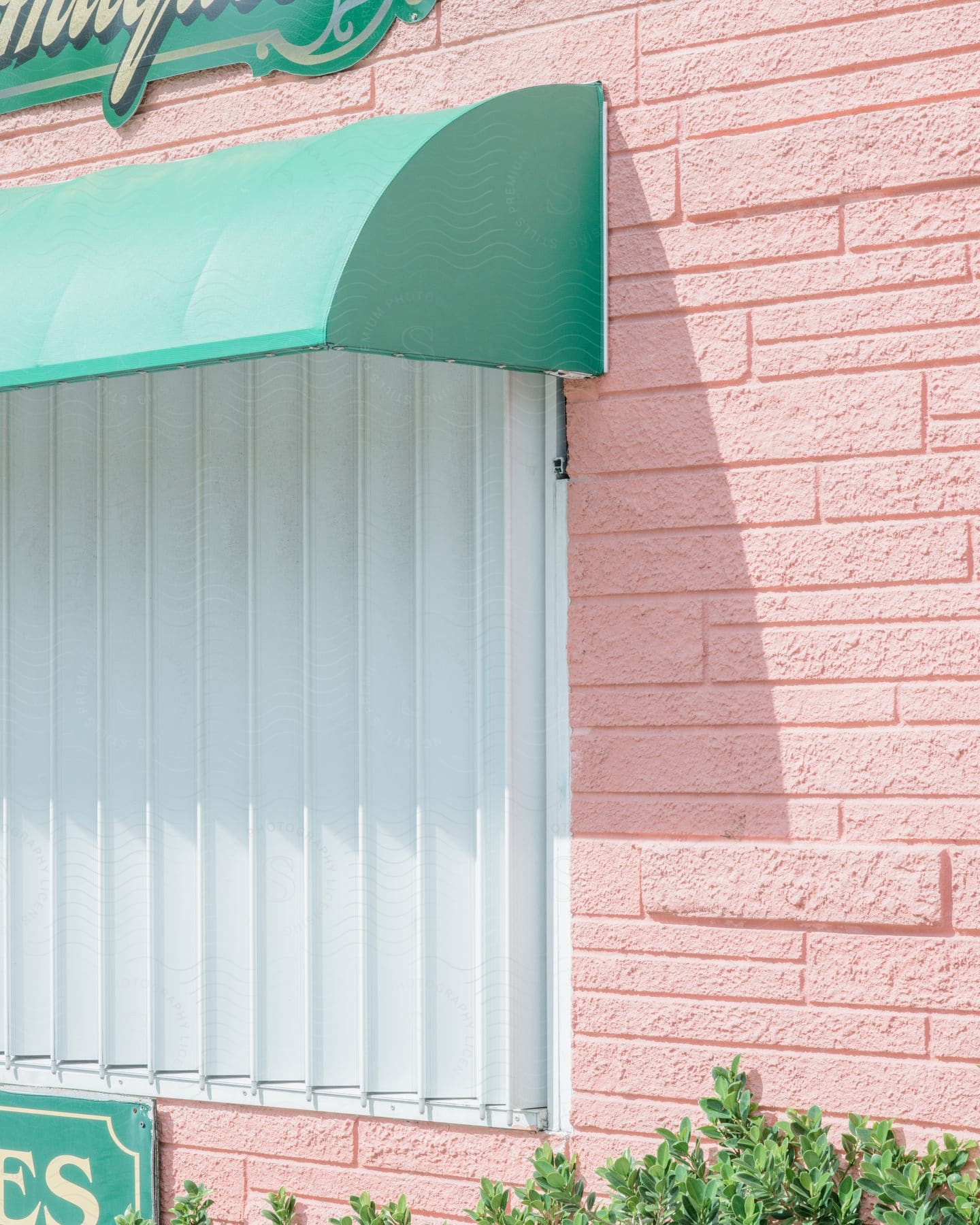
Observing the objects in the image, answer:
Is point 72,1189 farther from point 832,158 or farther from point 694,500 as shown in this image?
point 832,158

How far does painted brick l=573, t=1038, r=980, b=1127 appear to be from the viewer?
3.69 metres

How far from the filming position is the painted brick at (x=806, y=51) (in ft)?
12.4

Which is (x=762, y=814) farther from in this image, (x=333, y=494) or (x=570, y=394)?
(x=333, y=494)

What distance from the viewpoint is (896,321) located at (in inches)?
150

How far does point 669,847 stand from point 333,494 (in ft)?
4.61

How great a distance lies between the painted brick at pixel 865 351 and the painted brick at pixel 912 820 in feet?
3.50

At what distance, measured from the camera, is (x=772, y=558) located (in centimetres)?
394

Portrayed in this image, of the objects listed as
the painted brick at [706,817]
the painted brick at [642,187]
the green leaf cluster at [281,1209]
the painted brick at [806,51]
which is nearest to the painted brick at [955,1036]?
the painted brick at [706,817]

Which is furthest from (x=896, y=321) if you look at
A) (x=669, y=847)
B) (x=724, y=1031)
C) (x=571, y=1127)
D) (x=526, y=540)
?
(x=571, y=1127)

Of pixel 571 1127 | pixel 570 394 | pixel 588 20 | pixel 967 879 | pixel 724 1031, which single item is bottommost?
pixel 571 1127

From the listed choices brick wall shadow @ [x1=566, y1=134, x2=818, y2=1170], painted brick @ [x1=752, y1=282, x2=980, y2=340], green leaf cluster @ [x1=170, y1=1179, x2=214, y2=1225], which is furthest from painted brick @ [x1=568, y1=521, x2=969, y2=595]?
green leaf cluster @ [x1=170, y1=1179, x2=214, y2=1225]

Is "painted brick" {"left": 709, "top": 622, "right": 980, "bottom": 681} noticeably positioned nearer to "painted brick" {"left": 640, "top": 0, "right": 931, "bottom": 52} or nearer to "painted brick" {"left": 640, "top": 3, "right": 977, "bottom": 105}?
"painted brick" {"left": 640, "top": 3, "right": 977, "bottom": 105}

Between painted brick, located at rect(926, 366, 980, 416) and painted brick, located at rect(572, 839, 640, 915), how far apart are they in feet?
4.43

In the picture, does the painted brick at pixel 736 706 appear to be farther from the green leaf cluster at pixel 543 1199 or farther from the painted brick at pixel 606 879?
the green leaf cluster at pixel 543 1199
